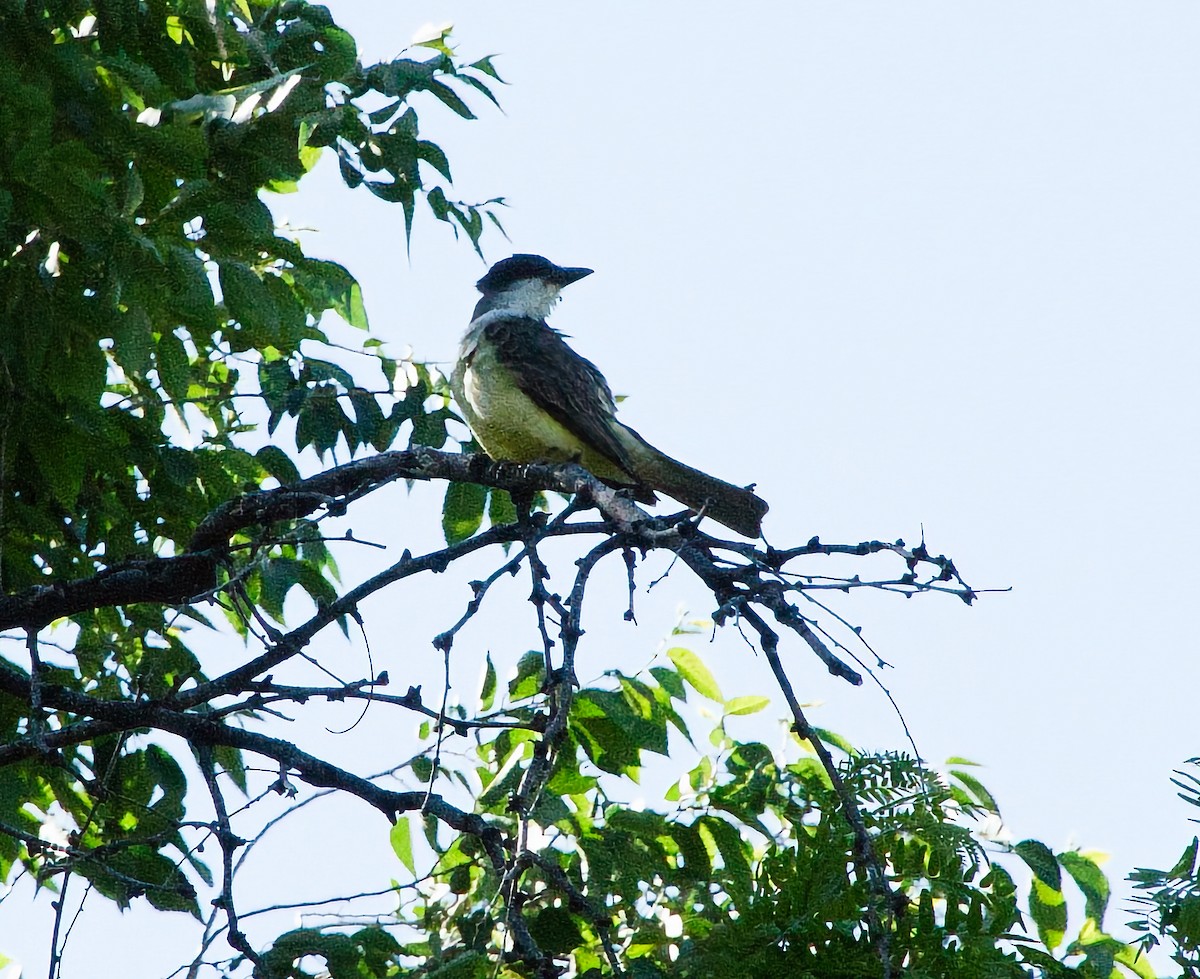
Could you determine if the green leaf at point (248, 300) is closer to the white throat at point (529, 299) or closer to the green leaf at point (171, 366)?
the green leaf at point (171, 366)

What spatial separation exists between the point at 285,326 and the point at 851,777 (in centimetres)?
241

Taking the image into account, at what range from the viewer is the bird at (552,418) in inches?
224

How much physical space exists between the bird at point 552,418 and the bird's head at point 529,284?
0.98 m

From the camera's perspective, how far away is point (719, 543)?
9.81 ft

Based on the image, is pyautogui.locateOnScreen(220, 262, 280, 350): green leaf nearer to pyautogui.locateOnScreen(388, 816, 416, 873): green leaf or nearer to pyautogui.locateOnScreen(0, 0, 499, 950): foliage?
pyautogui.locateOnScreen(0, 0, 499, 950): foliage

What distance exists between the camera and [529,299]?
7363 mm

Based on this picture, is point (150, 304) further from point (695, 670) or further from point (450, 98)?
point (695, 670)

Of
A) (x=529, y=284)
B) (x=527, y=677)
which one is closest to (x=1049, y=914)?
(x=527, y=677)

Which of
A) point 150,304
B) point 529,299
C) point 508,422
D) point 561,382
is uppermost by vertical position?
point 529,299

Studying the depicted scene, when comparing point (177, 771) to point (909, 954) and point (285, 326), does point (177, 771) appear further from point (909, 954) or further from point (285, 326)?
point (909, 954)

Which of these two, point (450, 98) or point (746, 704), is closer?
point (450, 98)

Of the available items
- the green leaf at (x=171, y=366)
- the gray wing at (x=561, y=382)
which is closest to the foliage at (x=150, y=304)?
the green leaf at (x=171, y=366)

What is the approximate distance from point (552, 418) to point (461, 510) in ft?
3.72

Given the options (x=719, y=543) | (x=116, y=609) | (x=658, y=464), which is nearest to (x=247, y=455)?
Answer: (x=116, y=609)
